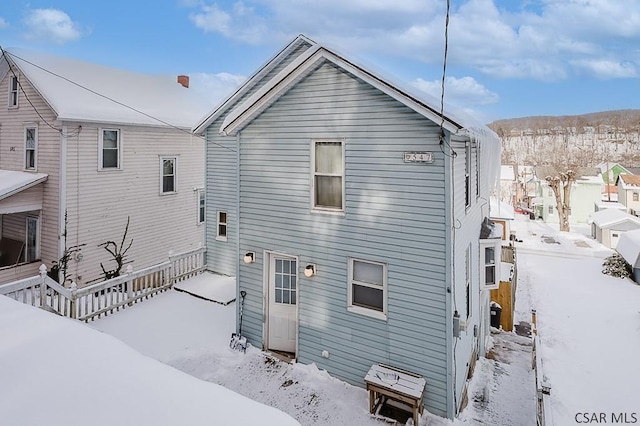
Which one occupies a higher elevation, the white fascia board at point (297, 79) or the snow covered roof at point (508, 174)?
the snow covered roof at point (508, 174)

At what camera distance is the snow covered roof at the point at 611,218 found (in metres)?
32.3

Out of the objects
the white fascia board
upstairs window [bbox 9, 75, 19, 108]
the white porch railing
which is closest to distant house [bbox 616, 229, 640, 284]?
the white fascia board

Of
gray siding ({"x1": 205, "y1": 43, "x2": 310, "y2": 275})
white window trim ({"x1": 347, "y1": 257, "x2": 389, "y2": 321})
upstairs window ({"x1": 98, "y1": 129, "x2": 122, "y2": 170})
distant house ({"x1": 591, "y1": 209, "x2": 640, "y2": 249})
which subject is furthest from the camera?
distant house ({"x1": 591, "y1": 209, "x2": 640, "y2": 249})

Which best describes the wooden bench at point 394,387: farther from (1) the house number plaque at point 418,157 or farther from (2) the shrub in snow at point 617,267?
(2) the shrub in snow at point 617,267

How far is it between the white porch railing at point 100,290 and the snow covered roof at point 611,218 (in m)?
35.1

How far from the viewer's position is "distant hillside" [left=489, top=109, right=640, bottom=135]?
120219mm

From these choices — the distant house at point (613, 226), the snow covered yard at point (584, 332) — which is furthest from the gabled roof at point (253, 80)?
the distant house at point (613, 226)

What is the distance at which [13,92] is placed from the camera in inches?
589

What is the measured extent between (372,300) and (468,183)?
11.5 feet

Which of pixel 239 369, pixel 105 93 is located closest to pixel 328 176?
pixel 239 369

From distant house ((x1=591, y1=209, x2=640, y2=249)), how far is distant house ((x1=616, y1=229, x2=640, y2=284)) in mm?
8525

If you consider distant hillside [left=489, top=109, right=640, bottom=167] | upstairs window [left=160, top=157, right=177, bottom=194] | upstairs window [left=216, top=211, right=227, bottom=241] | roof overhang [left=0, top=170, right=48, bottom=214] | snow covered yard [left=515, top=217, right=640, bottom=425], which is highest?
distant hillside [left=489, top=109, right=640, bottom=167]

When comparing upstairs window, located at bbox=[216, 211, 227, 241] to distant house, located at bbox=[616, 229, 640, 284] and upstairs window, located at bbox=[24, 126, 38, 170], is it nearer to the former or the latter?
upstairs window, located at bbox=[24, 126, 38, 170]

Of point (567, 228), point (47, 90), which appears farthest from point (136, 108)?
point (567, 228)
